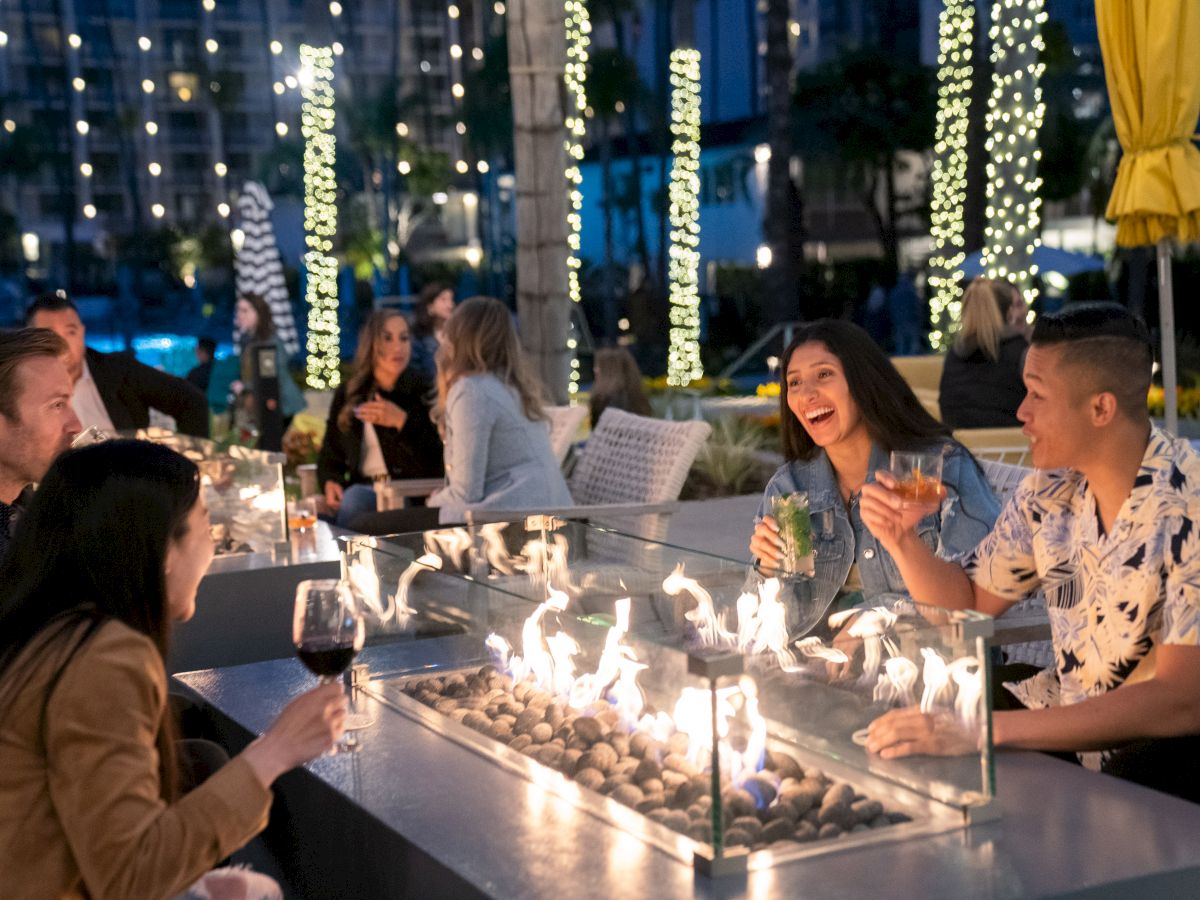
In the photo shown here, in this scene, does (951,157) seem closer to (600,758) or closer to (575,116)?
(575,116)

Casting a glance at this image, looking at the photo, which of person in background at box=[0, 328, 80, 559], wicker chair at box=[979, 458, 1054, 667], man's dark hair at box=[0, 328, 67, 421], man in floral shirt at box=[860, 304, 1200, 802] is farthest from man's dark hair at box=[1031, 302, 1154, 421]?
man's dark hair at box=[0, 328, 67, 421]

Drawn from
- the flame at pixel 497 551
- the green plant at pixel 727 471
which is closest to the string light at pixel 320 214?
the green plant at pixel 727 471

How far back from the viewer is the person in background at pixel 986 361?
7.89 metres

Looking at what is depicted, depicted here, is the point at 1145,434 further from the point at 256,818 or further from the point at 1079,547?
the point at 256,818

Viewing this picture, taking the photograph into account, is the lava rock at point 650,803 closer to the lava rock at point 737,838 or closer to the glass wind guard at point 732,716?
the glass wind guard at point 732,716

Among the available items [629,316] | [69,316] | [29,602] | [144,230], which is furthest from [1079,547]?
[629,316]

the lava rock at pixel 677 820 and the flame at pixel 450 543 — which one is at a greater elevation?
the flame at pixel 450 543

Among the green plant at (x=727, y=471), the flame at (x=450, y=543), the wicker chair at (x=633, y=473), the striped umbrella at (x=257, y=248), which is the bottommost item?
the green plant at (x=727, y=471)

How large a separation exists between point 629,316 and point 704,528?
18.3m

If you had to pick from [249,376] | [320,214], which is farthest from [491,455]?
[320,214]

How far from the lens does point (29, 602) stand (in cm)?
197

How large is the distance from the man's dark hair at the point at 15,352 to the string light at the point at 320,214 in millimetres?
13150

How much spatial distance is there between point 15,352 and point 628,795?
229 centimetres

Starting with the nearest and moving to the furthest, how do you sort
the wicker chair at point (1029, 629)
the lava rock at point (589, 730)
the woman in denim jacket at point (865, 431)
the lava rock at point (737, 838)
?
the lava rock at point (737, 838) → the lava rock at point (589, 730) → the wicker chair at point (1029, 629) → the woman in denim jacket at point (865, 431)
